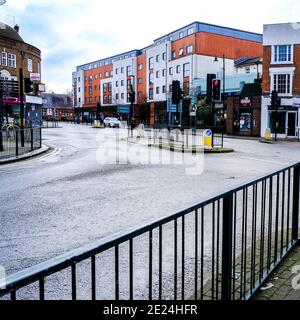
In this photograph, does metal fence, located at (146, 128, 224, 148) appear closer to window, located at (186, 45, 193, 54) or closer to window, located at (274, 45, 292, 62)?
window, located at (274, 45, 292, 62)

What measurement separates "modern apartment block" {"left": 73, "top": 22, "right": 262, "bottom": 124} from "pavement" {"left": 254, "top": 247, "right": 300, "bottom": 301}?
2119 inches

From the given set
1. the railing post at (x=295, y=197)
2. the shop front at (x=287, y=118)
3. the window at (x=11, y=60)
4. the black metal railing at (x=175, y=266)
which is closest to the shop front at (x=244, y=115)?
the shop front at (x=287, y=118)

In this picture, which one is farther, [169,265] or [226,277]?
[169,265]

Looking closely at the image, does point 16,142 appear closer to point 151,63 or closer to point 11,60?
point 11,60

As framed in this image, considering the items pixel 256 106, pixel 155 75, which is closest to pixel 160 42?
pixel 155 75

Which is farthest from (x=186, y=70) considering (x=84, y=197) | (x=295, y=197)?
(x=295, y=197)

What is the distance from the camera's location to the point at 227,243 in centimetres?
328

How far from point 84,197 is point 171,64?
63.9 m

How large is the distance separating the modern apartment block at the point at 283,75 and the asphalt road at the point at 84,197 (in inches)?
913

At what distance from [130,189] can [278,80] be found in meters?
31.7

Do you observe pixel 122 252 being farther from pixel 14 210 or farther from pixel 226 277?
pixel 14 210

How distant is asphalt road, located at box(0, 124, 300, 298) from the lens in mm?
5527

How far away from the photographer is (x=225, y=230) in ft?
10.8

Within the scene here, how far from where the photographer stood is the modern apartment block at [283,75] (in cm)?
3638
